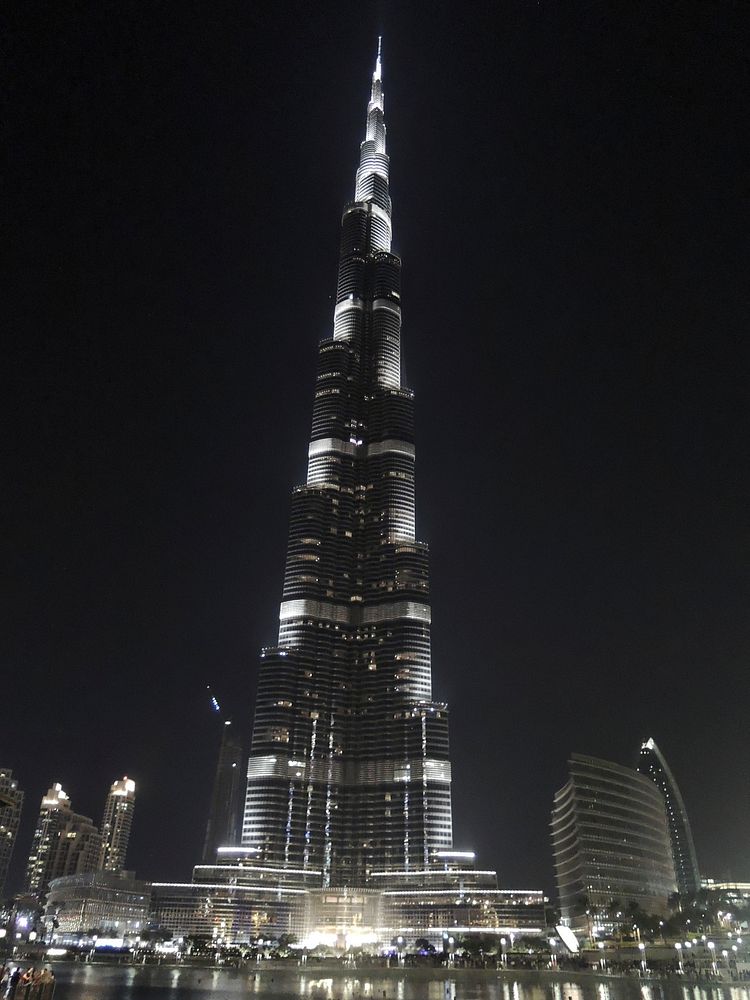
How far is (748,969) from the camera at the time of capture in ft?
349

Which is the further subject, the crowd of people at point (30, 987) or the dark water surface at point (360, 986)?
the dark water surface at point (360, 986)

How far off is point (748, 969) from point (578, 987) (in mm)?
36690

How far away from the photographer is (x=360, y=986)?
8800 centimetres

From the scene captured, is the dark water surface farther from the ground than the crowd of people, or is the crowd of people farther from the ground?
the dark water surface

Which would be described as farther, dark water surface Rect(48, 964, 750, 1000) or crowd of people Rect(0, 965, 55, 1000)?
dark water surface Rect(48, 964, 750, 1000)

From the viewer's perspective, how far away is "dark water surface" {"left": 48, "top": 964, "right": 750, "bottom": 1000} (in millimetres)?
75125

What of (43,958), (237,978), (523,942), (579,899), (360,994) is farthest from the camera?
(579,899)

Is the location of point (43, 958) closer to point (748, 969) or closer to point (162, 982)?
point (162, 982)

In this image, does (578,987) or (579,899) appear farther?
(579,899)

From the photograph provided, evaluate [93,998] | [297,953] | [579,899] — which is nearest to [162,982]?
[93,998]

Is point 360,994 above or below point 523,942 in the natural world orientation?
below

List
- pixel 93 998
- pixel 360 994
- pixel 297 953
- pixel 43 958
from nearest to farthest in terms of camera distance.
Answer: pixel 93 998
pixel 360 994
pixel 43 958
pixel 297 953

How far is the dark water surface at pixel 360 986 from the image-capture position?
75.1 meters

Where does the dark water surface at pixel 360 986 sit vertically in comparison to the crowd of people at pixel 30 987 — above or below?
above
